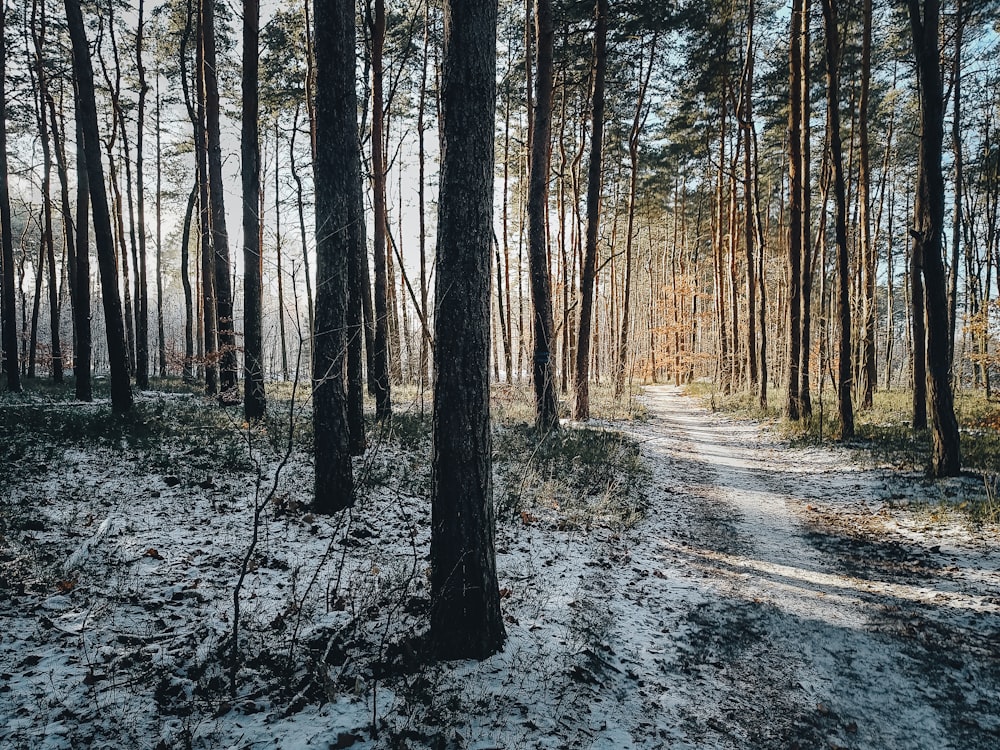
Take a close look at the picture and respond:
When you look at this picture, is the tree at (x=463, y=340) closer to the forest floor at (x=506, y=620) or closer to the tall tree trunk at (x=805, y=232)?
the forest floor at (x=506, y=620)

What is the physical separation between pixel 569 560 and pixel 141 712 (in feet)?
12.4

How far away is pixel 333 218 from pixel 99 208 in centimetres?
708

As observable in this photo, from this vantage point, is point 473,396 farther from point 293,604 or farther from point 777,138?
point 777,138

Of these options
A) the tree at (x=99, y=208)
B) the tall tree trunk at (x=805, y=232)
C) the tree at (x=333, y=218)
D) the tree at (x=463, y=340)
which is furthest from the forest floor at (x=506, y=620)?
the tall tree trunk at (x=805, y=232)

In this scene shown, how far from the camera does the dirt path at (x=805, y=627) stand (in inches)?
119

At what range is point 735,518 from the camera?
677cm

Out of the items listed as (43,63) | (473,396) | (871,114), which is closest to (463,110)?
(473,396)

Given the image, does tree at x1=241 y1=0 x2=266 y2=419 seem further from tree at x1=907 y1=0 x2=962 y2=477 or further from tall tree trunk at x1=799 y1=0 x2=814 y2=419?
tall tree trunk at x1=799 y1=0 x2=814 y2=419

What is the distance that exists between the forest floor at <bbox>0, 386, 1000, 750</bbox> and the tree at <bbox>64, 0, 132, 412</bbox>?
3.49 m

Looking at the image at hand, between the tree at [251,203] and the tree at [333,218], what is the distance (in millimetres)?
3996

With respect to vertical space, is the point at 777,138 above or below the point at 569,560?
above

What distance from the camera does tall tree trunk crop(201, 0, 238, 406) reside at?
10.7 meters

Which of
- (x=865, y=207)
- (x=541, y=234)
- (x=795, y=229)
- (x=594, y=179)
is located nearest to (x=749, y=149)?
(x=865, y=207)

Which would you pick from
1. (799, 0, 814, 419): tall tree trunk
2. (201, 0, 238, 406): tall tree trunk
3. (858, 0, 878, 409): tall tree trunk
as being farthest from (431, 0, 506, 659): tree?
(858, 0, 878, 409): tall tree trunk
